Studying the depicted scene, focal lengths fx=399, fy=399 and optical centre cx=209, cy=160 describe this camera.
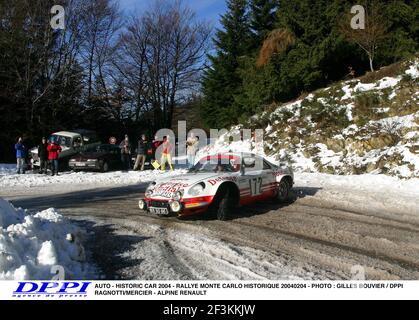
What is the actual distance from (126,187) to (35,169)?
8277mm

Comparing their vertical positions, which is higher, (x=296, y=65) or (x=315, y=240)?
(x=296, y=65)

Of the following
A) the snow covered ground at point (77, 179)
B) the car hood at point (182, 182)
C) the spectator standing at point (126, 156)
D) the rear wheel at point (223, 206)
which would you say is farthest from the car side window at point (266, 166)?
the spectator standing at point (126, 156)

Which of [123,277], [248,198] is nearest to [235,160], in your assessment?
[248,198]

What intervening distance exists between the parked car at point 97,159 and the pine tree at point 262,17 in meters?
14.3

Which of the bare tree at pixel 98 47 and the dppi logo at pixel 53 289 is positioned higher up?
the bare tree at pixel 98 47

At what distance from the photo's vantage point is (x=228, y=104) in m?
30.6

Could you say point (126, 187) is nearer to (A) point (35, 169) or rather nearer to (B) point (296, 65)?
(A) point (35, 169)

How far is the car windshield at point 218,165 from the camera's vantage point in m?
8.92

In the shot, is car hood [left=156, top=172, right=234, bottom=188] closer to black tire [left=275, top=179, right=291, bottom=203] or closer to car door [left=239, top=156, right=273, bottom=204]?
car door [left=239, top=156, right=273, bottom=204]

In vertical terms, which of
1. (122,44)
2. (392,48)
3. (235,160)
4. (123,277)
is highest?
(122,44)

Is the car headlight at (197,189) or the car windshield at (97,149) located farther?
the car windshield at (97,149)

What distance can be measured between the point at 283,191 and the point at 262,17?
21.6 m

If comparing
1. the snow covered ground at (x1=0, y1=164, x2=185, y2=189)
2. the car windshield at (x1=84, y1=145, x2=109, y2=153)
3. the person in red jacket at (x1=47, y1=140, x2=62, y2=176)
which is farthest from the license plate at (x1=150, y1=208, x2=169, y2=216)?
the car windshield at (x1=84, y1=145, x2=109, y2=153)

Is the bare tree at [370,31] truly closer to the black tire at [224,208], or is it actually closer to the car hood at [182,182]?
the car hood at [182,182]
